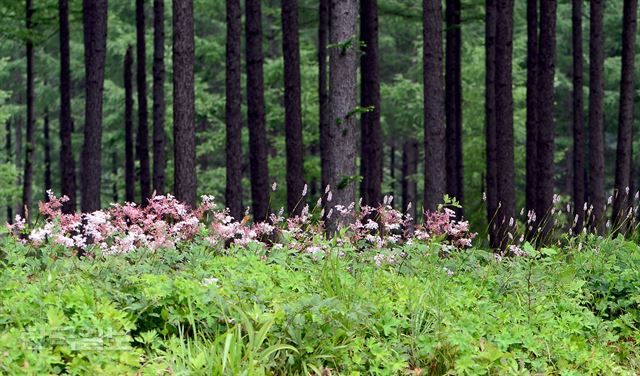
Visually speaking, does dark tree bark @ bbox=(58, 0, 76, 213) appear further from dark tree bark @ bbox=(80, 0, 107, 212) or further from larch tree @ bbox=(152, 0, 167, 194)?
dark tree bark @ bbox=(80, 0, 107, 212)

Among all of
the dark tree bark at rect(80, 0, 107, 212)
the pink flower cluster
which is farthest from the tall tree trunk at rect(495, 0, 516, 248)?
the pink flower cluster

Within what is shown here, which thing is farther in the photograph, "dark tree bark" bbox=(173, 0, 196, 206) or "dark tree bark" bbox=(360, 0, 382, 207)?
"dark tree bark" bbox=(360, 0, 382, 207)

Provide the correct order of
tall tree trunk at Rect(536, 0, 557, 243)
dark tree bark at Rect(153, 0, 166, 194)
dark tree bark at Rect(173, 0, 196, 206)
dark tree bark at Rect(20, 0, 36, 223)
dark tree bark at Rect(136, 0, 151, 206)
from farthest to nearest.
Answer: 1. dark tree bark at Rect(20, 0, 36, 223)
2. dark tree bark at Rect(136, 0, 151, 206)
3. dark tree bark at Rect(153, 0, 166, 194)
4. tall tree trunk at Rect(536, 0, 557, 243)
5. dark tree bark at Rect(173, 0, 196, 206)

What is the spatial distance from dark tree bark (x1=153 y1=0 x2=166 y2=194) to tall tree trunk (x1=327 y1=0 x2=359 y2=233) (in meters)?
11.1

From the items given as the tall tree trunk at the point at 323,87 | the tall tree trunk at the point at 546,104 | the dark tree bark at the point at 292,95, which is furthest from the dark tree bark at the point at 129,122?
the tall tree trunk at the point at 546,104

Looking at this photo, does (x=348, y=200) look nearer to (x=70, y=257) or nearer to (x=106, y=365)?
(x=70, y=257)

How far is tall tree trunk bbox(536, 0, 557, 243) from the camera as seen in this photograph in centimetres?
1709

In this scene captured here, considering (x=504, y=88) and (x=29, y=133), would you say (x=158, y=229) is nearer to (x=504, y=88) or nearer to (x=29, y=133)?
(x=504, y=88)

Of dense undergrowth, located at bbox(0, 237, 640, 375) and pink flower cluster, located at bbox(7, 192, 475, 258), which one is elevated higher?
pink flower cluster, located at bbox(7, 192, 475, 258)

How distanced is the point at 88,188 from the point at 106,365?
1372 centimetres

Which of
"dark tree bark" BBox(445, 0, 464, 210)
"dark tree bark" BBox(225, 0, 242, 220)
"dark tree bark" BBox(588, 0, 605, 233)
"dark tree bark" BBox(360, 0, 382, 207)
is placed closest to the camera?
"dark tree bark" BBox(225, 0, 242, 220)

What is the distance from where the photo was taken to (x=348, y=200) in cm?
1257

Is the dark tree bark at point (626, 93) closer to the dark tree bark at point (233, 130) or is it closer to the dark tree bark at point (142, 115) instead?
the dark tree bark at point (233, 130)

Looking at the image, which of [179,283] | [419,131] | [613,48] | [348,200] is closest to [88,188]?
[348,200]
